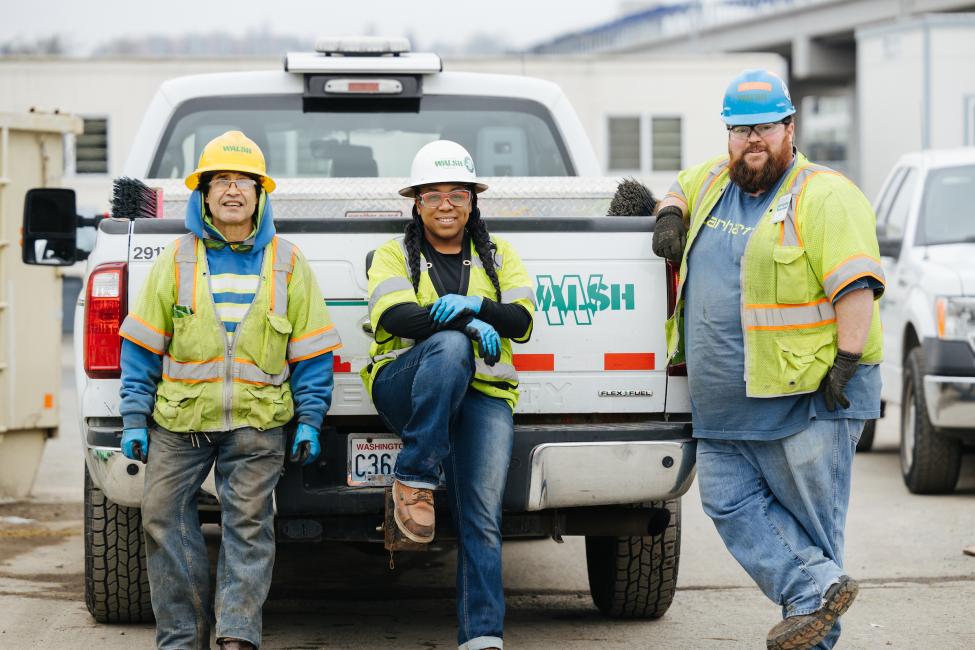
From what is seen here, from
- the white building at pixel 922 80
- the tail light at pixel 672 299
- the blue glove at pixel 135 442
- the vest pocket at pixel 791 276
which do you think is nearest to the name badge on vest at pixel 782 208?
the vest pocket at pixel 791 276

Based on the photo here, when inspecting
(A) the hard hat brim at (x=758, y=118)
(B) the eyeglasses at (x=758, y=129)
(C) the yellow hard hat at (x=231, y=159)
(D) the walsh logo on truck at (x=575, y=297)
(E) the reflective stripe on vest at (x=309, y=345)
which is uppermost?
(A) the hard hat brim at (x=758, y=118)

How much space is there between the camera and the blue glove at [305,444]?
15.4 ft

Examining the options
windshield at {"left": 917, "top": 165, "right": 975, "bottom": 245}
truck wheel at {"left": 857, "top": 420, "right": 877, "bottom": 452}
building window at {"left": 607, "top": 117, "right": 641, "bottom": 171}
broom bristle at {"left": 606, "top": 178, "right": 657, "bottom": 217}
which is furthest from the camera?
building window at {"left": 607, "top": 117, "right": 641, "bottom": 171}

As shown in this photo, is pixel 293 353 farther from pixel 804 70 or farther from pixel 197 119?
pixel 804 70

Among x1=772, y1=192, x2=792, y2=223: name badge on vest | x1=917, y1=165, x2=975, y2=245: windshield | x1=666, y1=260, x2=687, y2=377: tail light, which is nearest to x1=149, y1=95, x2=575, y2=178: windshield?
x1=666, y1=260, x2=687, y2=377: tail light

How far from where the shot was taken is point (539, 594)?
21.1 feet

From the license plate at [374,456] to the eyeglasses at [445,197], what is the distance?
0.79 metres

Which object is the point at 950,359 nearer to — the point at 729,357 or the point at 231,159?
the point at 729,357

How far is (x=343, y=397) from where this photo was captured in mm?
4984

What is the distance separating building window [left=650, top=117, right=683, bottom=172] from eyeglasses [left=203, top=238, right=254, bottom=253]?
22.4m

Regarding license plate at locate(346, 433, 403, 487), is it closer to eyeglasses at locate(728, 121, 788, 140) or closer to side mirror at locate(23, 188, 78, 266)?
eyeglasses at locate(728, 121, 788, 140)

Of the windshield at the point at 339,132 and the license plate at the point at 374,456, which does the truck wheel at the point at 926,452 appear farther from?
the license plate at the point at 374,456

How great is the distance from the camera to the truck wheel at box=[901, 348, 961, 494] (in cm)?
877

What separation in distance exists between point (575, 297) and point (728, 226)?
58 cm
